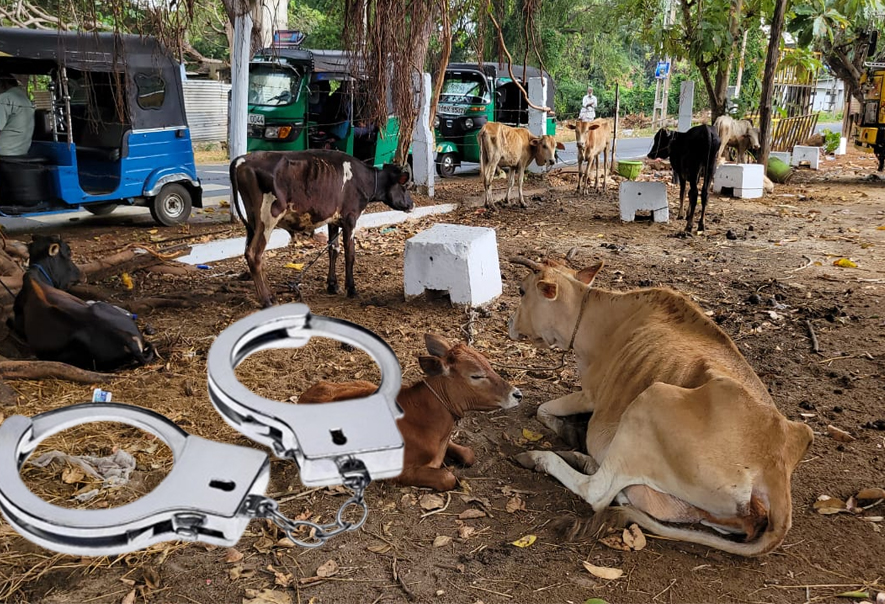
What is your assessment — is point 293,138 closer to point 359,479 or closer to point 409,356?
point 409,356

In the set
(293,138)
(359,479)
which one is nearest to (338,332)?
(359,479)

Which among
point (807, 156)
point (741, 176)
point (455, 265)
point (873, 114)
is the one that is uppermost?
point (873, 114)

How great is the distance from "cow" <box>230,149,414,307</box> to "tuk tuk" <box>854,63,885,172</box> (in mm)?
14847

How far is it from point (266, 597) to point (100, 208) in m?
8.98

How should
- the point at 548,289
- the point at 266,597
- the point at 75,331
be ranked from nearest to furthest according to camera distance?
1. the point at 266,597
2. the point at 548,289
3. the point at 75,331

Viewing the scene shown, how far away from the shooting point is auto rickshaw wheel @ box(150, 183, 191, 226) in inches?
397

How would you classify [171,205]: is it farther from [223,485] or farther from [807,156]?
[807,156]

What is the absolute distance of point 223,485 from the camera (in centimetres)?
116

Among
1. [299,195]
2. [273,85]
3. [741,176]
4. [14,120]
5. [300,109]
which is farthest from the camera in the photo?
[741,176]

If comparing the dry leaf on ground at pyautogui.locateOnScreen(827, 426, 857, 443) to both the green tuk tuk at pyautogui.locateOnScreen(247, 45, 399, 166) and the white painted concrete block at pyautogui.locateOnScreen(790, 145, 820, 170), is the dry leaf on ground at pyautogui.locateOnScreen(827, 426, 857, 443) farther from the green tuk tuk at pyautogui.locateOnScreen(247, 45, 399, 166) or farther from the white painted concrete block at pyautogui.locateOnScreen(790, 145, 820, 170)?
the white painted concrete block at pyautogui.locateOnScreen(790, 145, 820, 170)

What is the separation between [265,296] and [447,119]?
10928mm

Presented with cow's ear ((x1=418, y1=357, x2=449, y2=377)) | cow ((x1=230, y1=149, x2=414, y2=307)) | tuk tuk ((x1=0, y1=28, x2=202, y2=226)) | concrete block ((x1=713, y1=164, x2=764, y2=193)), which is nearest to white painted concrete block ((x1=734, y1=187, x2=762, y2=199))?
concrete block ((x1=713, y1=164, x2=764, y2=193))

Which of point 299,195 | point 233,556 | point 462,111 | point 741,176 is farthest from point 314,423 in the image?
point 462,111

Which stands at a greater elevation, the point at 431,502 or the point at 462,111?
the point at 462,111
